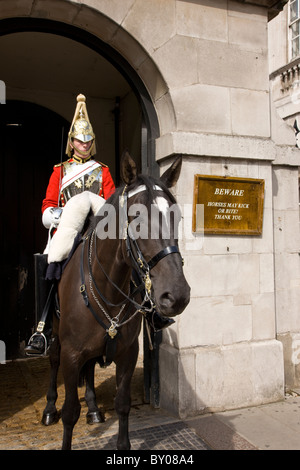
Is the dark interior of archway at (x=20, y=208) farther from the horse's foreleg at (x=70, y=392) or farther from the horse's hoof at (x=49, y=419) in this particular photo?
the horse's foreleg at (x=70, y=392)

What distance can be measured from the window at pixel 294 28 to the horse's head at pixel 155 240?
1071 cm

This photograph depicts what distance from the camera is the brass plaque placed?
4.41 meters

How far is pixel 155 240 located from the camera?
2398mm

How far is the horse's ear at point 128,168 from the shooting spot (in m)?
2.62

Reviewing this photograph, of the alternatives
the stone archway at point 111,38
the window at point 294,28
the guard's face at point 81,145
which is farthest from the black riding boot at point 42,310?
the window at point 294,28

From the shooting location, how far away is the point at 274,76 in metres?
11.4

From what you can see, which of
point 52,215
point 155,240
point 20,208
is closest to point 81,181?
point 52,215

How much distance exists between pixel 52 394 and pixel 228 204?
289 centimetres

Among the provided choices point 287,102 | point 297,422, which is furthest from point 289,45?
point 297,422

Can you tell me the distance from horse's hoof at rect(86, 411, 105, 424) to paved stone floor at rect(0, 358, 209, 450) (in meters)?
0.05
